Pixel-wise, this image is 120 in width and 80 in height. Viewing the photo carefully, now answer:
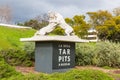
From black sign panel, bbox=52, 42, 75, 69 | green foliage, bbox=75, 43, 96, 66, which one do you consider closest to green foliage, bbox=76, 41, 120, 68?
green foliage, bbox=75, 43, 96, 66

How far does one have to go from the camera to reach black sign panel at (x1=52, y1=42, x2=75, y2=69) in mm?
14711

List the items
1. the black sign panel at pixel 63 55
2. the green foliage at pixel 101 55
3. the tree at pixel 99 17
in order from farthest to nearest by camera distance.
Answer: the tree at pixel 99 17, the green foliage at pixel 101 55, the black sign panel at pixel 63 55

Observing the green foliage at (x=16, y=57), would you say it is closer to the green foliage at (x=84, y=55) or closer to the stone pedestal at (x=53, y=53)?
the stone pedestal at (x=53, y=53)

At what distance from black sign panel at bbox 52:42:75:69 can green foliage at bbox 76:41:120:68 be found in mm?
3008

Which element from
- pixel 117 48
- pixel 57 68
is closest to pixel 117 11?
pixel 117 48

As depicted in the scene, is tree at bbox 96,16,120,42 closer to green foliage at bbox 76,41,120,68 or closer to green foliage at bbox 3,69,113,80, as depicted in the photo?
green foliage at bbox 76,41,120,68

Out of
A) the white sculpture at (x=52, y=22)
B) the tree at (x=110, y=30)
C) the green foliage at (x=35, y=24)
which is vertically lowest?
the white sculpture at (x=52, y=22)

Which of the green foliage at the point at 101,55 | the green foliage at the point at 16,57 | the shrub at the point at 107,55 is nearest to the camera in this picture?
the green foliage at the point at 16,57

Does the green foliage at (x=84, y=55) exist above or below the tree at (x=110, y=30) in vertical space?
below

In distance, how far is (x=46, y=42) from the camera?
14789mm

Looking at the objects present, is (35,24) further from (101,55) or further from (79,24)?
(101,55)

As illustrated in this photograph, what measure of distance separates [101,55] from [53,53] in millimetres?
5422

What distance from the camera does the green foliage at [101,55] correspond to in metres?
18.8

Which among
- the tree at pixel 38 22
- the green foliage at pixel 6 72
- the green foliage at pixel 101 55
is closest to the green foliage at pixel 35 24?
the tree at pixel 38 22
